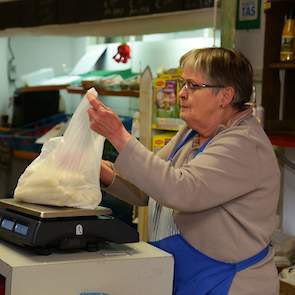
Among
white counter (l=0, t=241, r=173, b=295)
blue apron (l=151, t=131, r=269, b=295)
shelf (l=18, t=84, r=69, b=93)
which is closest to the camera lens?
white counter (l=0, t=241, r=173, b=295)

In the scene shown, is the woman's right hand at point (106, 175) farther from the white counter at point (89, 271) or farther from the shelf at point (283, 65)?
the shelf at point (283, 65)

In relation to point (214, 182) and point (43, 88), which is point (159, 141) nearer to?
point (214, 182)

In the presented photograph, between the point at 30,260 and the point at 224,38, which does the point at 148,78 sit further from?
the point at 30,260

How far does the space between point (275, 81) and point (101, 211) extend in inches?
63.0

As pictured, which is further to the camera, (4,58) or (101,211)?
(4,58)

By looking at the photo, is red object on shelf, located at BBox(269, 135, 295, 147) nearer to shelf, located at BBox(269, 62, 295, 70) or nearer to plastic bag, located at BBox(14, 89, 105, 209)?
shelf, located at BBox(269, 62, 295, 70)

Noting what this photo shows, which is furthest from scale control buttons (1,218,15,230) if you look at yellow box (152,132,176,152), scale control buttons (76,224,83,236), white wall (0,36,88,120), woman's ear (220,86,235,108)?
white wall (0,36,88,120)

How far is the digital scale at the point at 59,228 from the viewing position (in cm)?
147

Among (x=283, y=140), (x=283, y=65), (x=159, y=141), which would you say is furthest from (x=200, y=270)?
(x=159, y=141)

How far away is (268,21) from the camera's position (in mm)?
2871

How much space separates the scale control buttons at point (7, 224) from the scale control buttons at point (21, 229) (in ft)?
0.10

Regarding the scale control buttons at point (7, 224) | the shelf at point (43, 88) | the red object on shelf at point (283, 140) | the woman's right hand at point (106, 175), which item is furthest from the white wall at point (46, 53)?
the scale control buttons at point (7, 224)

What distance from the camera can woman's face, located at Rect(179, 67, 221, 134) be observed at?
5.70ft

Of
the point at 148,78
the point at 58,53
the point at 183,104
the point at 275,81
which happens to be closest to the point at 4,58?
the point at 58,53
